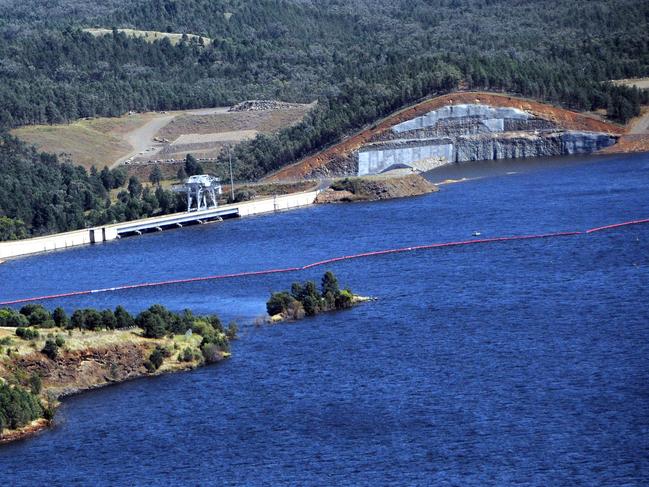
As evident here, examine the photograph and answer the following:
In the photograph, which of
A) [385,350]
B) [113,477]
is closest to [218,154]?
[385,350]

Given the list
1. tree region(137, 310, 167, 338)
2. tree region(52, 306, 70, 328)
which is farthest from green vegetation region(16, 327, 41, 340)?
tree region(137, 310, 167, 338)

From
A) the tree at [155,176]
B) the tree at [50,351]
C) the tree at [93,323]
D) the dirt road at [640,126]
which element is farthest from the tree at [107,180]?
the tree at [50,351]

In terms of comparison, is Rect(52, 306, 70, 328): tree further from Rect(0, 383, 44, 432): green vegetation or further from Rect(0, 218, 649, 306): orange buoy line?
Rect(0, 218, 649, 306): orange buoy line

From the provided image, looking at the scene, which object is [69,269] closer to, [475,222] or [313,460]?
[475,222]

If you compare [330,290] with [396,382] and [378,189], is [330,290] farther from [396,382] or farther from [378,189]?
[378,189]

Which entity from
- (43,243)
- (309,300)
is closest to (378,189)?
(43,243)

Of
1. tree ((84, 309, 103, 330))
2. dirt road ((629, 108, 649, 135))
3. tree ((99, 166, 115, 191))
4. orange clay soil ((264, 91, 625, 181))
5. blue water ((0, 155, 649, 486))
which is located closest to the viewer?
blue water ((0, 155, 649, 486))
